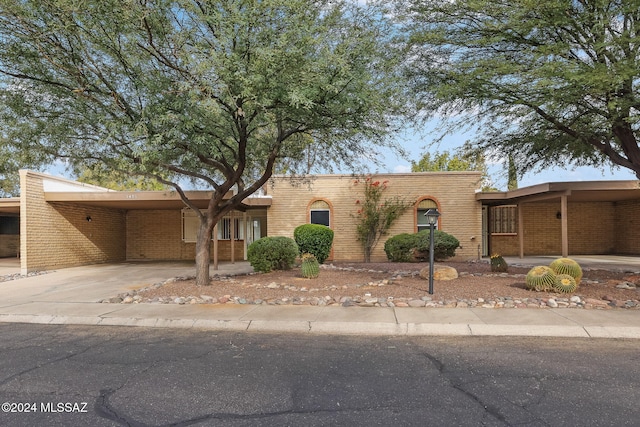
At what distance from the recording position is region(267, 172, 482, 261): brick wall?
16906 mm

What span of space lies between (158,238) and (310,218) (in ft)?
26.6

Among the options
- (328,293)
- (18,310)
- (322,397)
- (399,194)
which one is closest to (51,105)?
(18,310)

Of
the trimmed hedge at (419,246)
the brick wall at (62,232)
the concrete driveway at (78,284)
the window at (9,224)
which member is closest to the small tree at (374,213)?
the trimmed hedge at (419,246)

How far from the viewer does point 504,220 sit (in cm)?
1938

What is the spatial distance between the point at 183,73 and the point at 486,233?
16.1m

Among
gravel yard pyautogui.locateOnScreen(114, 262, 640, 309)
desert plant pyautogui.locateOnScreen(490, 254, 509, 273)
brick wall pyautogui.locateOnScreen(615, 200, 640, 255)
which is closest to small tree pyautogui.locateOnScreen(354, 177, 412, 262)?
gravel yard pyautogui.locateOnScreen(114, 262, 640, 309)

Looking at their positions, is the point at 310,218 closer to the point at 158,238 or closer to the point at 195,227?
the point at 195,227

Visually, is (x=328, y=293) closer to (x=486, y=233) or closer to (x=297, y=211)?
(x=297, y=211)

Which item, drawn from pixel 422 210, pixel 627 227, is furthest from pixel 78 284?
pixel 627 227

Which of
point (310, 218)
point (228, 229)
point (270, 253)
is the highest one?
point (310, 218)

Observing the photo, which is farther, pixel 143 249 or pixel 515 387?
pixel 143 249

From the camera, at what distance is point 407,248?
15039mm

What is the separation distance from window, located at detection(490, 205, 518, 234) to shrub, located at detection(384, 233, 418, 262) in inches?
255

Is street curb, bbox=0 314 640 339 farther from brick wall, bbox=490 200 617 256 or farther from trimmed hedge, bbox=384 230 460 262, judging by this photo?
brick wall, bbox=490 200 617 256
